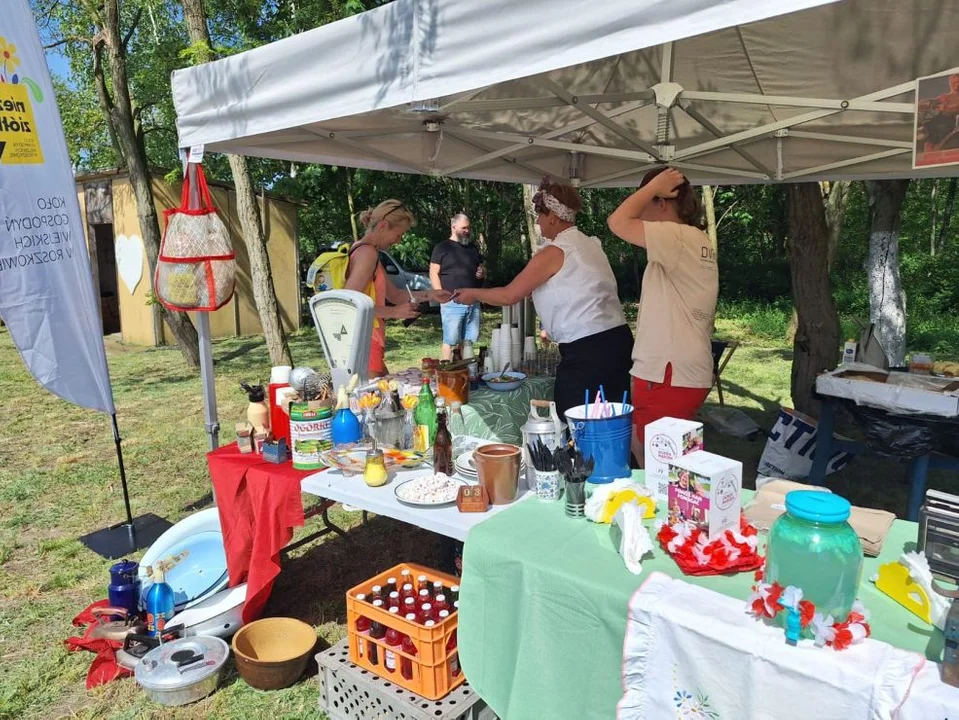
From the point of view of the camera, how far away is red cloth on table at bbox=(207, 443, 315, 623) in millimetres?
2408

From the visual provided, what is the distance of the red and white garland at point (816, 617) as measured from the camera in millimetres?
1257

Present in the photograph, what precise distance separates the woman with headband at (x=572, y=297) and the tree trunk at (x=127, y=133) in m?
6.31

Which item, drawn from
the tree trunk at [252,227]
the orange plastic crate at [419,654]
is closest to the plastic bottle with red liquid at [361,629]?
the orange plastic crate at [419,654]

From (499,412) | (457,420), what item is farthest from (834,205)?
(457,420)

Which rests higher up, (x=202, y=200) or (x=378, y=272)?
(x=202, y=200)

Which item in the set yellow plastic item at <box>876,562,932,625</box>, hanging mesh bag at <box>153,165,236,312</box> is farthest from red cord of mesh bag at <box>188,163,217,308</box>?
yellow plastic item at <box>876,562,932,625</box>

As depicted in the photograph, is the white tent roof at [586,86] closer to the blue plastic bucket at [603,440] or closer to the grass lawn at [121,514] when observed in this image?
the blue plastic bucket at [603,440]

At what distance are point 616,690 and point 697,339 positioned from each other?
163 cm

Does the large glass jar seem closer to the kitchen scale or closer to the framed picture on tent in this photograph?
the framed picture on tent

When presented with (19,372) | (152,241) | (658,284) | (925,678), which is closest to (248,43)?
(152,241)

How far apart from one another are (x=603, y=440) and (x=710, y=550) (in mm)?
567

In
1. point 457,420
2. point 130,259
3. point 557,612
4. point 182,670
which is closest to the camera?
point 557,612

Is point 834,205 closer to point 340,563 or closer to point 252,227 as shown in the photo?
point 252,227

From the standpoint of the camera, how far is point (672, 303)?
272cm
